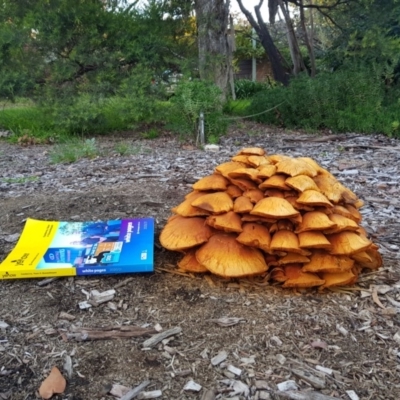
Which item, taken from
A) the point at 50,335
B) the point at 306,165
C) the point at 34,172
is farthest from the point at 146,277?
the point at 34,172

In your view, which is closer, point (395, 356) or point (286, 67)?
point (395, 356)

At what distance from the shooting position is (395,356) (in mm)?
1427

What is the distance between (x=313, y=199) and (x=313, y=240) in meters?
0.15

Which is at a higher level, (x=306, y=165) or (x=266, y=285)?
(x=306, y=165)

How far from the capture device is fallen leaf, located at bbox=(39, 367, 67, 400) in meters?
1.28

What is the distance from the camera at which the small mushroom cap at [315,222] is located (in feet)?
5.27

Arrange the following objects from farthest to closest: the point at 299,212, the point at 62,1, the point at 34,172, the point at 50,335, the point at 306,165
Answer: the point at 62,1, the point at 34,172, the point at 306,165, the point at 299,212, the point at 50,335

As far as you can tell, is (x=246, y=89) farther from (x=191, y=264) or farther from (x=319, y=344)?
(x=319, y=344)

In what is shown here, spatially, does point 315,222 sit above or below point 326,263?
above

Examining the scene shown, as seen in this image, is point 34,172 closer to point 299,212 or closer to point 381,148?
point 299,212

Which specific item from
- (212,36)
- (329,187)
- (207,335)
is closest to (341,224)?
(329,187)

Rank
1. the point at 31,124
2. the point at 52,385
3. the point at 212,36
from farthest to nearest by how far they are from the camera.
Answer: the point at 31,124
the point at 212,36
the point at 52,385

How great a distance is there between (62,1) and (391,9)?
502 centimetres

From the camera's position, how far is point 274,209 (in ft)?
5.35
